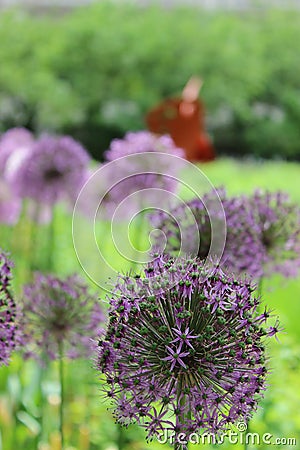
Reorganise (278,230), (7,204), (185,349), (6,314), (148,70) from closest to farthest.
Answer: (185,349), (6,314), (278,230), (7,204), (148,70)

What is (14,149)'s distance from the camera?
2.30 metres

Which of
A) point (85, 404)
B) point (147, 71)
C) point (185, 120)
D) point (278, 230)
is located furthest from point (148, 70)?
point (278, 230)

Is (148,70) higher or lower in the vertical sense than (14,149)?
higher

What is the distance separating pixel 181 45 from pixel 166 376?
45.2 feet

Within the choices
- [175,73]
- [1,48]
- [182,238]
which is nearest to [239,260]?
[182,238]

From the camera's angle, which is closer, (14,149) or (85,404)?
(85,404)

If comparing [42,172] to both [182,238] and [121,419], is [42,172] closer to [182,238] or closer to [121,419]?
[182,238]

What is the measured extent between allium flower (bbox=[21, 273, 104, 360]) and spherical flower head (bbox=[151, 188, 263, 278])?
15cm

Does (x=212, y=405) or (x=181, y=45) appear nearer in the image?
(x=212, y=405)

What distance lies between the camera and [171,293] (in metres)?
0.79

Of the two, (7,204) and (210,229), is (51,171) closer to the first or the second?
(7,204)

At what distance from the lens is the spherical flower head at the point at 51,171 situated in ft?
6.70

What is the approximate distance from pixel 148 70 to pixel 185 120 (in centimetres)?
1131

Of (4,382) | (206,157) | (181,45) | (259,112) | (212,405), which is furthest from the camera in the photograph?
(259,112)
